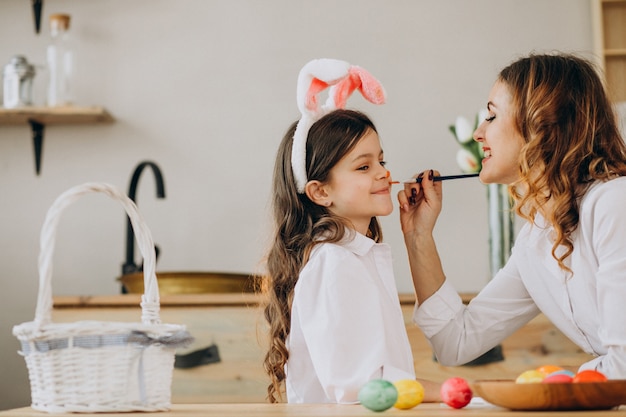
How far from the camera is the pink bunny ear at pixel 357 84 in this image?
1.77 m

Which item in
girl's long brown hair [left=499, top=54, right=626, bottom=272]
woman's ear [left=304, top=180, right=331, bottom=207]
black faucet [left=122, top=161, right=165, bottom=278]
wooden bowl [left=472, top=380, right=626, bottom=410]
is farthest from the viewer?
black faucet [left=122, top=161, right=165, bottom=278]

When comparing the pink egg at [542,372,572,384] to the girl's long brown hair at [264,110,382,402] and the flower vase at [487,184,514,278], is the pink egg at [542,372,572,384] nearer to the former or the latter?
the girl's long brown hair at [264,110,382,402]

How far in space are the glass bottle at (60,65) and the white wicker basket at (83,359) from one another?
74.8 inches

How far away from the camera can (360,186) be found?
167cm

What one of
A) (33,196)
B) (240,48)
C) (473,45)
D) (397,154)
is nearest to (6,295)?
(33,196)

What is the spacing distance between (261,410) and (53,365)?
0.89ft

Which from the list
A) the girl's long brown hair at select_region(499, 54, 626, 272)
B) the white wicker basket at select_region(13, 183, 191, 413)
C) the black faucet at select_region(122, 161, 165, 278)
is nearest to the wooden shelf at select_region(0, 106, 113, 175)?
the black faucet at select_region(122, 161, 165, 278)

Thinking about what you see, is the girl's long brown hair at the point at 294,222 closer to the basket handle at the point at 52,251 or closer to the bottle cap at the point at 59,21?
the basket handle at the point at 52,251

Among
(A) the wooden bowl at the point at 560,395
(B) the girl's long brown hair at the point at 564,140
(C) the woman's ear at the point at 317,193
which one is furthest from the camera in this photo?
(C) the woman's ear at the point at 317,193

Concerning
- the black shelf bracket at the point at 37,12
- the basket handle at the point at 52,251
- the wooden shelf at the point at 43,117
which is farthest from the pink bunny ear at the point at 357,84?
the black shelf bracket at the point at 37,12

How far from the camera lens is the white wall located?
294cm

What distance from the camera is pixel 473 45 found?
9.84 ft

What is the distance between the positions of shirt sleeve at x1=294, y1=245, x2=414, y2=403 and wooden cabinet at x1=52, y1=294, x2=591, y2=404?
82 cm

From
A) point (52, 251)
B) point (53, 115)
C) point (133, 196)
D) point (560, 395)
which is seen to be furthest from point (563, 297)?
point (53, 115)
